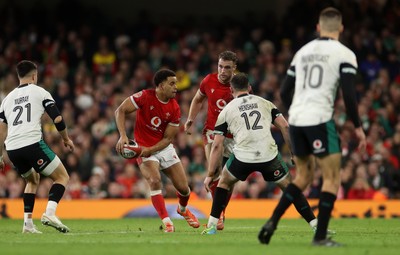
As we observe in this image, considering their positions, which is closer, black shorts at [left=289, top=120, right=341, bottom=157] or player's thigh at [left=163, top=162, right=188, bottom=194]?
black shorts at [left=289, top=120, right=341, bottom=157]

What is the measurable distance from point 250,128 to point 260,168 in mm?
554

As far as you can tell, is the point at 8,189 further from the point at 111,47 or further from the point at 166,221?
the point at 166,221

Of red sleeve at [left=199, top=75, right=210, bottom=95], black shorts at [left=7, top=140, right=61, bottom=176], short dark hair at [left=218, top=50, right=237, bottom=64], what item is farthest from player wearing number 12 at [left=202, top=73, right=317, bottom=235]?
black shorts at [left=7, top=140, right=61, bottom=176]

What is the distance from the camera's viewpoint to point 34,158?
13180 millimetres

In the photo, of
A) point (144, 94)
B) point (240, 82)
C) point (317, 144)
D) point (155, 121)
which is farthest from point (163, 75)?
point (317, 144)

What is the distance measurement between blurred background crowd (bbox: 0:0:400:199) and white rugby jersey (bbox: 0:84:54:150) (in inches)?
355

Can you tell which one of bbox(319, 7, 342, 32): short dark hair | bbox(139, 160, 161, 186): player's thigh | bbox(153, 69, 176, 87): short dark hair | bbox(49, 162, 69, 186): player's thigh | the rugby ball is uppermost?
bbox(319, 7, 342, 32): short dark hair

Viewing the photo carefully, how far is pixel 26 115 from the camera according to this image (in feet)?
43.4

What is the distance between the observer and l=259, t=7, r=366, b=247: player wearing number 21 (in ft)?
32.6

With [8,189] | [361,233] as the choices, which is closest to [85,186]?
[8,189]

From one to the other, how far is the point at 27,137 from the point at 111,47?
14.8 metres

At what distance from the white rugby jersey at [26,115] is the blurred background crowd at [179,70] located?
9.01 meters

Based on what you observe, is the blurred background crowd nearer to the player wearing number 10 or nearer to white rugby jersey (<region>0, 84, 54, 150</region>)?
the player wearing number 10

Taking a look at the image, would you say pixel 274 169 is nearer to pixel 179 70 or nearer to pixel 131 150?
pixel 131 150
